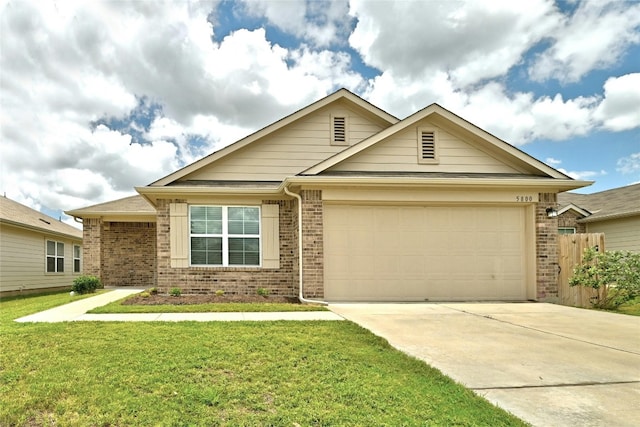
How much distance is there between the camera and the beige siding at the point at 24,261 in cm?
1489

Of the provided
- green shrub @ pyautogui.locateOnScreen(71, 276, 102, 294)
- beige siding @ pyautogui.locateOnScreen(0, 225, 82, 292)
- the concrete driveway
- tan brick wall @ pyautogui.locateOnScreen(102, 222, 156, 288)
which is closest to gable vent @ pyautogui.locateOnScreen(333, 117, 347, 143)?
the concrete driveway

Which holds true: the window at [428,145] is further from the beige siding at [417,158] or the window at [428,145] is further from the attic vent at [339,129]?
the attic vent at [339,129]

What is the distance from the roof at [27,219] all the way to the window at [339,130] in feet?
39.0

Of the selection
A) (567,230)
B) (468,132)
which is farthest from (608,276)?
(567,230)

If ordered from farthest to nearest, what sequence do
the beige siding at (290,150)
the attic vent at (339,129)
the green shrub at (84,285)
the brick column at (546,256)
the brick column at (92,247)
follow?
1. the brick column at (92,247)
2. the attic vent at (339,129)
3. the green shrub at (84,285)
4. the beige siding at (290,150)
5. the brick column at (546,256)

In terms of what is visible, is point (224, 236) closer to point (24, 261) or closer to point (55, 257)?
point (24, 261)

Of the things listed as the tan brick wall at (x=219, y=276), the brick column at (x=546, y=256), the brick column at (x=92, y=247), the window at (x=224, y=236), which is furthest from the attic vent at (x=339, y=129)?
the brick column at (x=92, y=247)

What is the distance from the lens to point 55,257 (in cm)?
1883

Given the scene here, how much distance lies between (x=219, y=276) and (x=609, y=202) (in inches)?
702

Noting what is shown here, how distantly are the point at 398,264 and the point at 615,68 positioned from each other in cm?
1023

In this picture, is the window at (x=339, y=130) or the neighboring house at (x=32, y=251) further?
the neighboring house at (x=32, y=251)

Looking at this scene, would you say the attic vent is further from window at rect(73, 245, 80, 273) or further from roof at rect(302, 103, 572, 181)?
window at rect(73, 245, 80, 273)

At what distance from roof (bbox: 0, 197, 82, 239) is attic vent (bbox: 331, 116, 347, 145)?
11889 millimetres

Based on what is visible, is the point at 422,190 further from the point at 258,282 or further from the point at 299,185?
the point at 258,282
